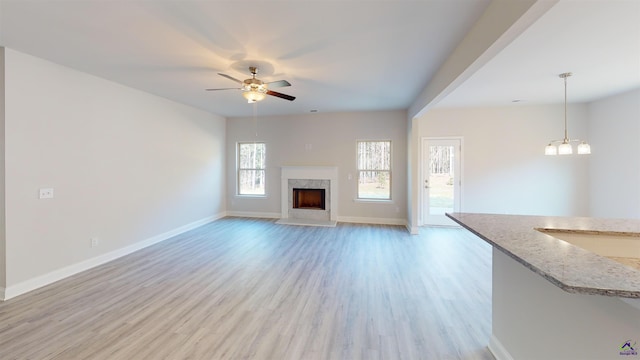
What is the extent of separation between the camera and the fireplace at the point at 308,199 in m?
6.59

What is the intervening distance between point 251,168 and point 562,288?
262 inches

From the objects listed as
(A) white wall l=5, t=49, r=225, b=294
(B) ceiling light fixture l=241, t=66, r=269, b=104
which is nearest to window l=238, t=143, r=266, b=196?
(A) white wall l=5, t=49, r=225, b=294

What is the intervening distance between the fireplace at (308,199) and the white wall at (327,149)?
468 mm

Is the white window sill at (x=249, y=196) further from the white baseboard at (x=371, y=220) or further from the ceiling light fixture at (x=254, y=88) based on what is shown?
the ceiling light fixture at (x=254, y=88)

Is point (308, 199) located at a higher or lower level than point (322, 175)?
lower

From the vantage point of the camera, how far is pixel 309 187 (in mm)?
6484

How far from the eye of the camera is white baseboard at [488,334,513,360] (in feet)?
5.87

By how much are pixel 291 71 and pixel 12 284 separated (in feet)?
13.1

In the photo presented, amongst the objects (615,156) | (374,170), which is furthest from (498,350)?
(615,156)

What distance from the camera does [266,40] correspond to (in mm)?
2586

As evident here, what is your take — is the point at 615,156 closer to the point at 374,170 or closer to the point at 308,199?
the point at 374,170

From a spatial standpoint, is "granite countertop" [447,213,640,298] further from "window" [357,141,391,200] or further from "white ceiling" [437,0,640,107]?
"window" [357,141,391,200]

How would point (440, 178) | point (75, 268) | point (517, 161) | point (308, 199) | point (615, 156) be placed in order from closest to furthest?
point (75, 268) → point (615, 156) → point (517, 161) → point (440, 178) → point (308, 199)

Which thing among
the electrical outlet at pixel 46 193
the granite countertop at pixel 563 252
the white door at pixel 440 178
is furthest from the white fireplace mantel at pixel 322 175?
the granite countertop at pixel 563 252
